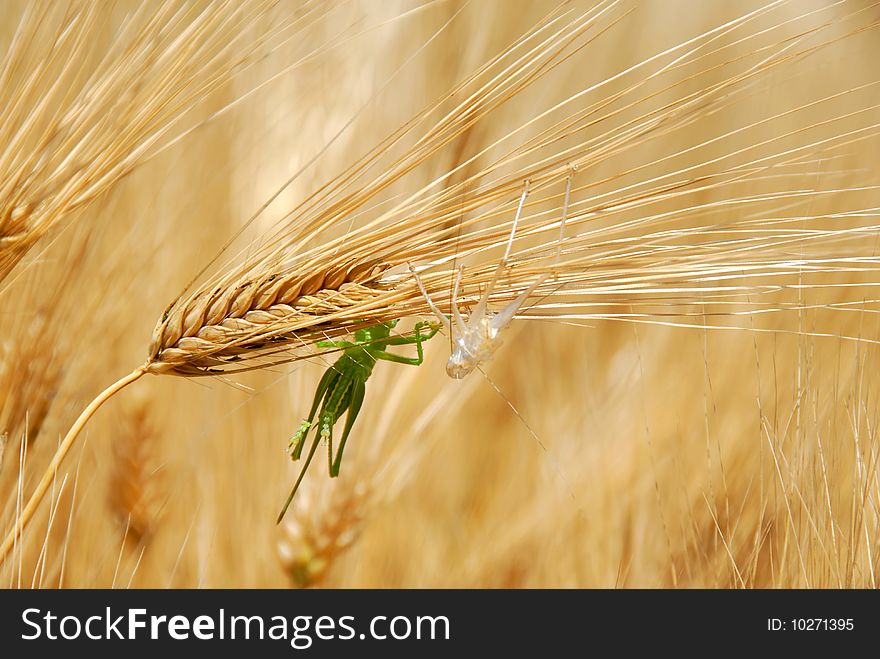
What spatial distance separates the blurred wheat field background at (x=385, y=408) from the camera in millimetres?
1085

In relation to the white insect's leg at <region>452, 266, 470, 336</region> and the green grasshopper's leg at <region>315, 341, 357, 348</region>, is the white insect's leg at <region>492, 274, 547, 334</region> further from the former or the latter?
the green grasshopper's leg at <region>315, 341, 357, 348</region>

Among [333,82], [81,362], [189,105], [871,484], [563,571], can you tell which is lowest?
[563,571]

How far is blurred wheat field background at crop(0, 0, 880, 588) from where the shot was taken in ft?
3.56

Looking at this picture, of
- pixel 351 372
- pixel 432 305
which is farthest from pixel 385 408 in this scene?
pixel 432 305

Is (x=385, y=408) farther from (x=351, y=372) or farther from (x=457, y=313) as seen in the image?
(x=457, y=313)

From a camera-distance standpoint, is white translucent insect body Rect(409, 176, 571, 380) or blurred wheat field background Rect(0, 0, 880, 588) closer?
white translucent insect body Rect(409, 176, 571, 380)

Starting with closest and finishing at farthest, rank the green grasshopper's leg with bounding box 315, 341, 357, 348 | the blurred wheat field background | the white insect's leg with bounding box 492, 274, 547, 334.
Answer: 1. the white insect's leg with bounding box 492, 274, 547, 334
2. the green grasshopper's leg with bounding box 315, 341, 357, 348
3. the blurred wheat field background

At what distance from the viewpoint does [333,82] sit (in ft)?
4.49

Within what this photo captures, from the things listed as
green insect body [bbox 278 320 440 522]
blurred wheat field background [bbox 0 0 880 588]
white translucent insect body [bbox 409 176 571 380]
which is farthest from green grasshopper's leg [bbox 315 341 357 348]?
blurred wheat field background [bbox 0 0 880 588]

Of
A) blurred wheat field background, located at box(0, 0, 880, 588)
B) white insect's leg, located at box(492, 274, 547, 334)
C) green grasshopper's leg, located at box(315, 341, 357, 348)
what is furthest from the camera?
blurred wheat field background, located at box(0, 0, 880, 588)

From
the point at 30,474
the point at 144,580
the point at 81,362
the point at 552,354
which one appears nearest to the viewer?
the point at 30,474

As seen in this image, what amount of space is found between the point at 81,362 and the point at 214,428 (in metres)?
0.26

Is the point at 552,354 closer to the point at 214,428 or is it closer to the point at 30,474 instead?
the point at 214,428
